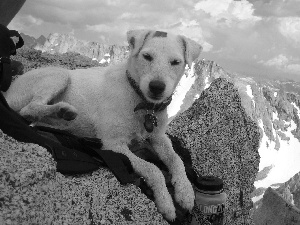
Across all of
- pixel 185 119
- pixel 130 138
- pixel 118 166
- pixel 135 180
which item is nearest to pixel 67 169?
pixel 118 166

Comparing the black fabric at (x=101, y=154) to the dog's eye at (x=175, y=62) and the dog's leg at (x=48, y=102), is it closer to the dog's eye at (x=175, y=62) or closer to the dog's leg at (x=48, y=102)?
the dog's leg at (x=48, y=102)

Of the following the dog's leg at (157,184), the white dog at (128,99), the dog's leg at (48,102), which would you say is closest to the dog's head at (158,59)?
the white dog at (128,99)

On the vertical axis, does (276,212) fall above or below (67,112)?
below

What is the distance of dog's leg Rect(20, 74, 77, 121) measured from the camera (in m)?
4.85

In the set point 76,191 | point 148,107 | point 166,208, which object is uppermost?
point 76,191

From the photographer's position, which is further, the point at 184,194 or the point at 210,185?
the point at 210,185

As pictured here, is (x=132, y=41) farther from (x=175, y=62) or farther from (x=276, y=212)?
(x=276, y=212)

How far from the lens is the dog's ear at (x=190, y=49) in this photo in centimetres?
531

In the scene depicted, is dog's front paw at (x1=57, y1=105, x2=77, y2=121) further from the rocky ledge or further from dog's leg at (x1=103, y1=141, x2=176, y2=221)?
the rocky ledge

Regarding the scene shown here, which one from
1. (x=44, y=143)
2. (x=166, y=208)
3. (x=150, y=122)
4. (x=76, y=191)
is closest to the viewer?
(x=76, y=191)

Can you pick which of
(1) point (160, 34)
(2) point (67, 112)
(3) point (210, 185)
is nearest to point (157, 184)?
(3) point (210, 185)

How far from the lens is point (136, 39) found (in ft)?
17.0

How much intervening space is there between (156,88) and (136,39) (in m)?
1.14

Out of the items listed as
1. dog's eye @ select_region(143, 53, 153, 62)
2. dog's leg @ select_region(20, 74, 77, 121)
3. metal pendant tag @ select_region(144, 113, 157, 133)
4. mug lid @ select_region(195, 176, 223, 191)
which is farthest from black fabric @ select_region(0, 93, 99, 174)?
dog's eye @ select_region(143, 53, 153, 62)
